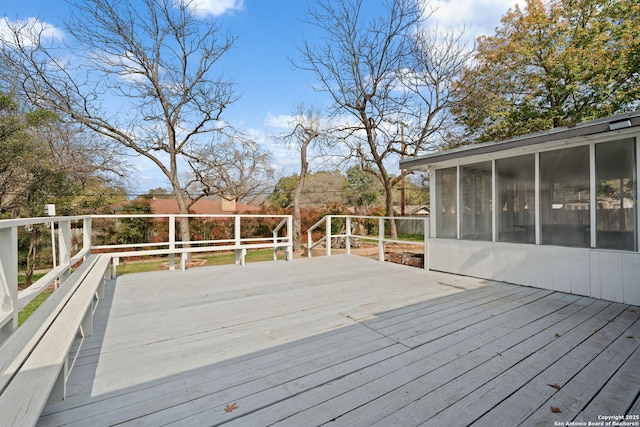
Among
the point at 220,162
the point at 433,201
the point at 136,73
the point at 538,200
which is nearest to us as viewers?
the point at 538,200

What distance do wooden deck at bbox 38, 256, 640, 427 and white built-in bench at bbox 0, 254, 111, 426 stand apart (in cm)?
31

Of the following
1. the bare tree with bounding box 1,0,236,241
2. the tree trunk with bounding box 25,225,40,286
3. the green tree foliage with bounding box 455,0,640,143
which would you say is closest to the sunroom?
the green tree foliage with bounding box 455,0,640,143

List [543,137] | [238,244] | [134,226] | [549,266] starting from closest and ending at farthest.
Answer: [543,137] → [549,266] → [238,244] → [134,226]

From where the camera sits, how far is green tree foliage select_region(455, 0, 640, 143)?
34.1 feet

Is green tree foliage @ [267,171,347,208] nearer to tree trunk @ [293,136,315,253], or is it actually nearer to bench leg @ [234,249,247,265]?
tree trunk @ [293,136,315,253]

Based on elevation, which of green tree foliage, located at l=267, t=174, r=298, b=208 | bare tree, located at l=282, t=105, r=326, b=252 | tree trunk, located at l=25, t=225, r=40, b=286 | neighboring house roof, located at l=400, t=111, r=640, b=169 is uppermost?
bare tree, located at l=282, t=105, r=326, b=252

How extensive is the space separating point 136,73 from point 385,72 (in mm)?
9510

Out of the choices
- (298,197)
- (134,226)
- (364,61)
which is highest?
(364,61)

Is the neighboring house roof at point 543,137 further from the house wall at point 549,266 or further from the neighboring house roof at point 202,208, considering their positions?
the neighboring house roof at point 202,208

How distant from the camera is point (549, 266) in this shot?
4012 mm

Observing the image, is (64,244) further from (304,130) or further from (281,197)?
(281,197)

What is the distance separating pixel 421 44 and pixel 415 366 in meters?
13.3

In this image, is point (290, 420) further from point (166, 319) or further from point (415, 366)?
point (166, 319)

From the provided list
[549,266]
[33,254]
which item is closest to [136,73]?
[33,254]
